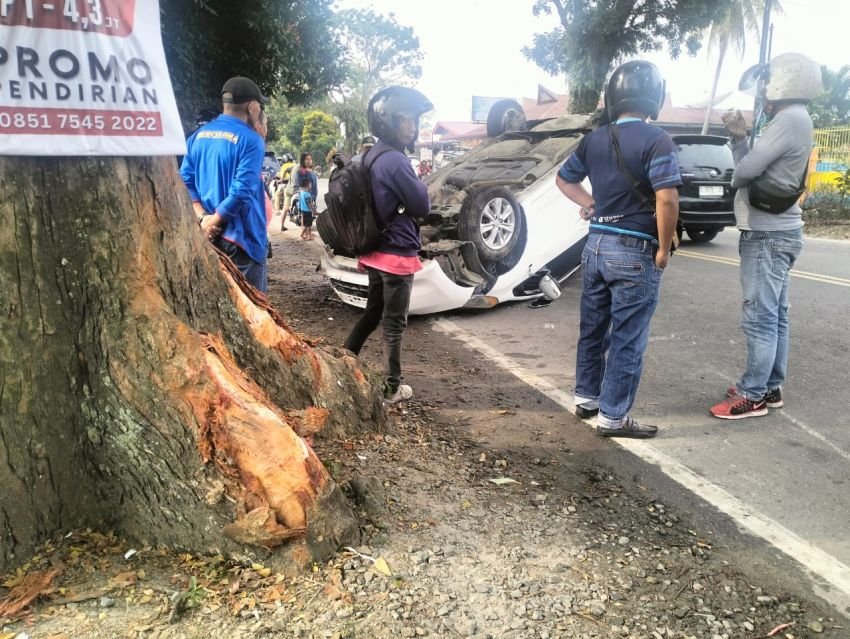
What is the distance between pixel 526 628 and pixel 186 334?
1.48 metres

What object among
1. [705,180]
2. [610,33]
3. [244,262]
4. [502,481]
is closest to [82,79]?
[244,262]

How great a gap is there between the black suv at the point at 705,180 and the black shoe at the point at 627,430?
823cm

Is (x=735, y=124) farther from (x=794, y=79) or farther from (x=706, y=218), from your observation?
(x=706, y=218)

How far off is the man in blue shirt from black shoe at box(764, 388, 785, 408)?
3396 millimetres

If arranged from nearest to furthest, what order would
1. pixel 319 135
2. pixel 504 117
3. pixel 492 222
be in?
pixel 492 222 → pixel 504 117 → pixel 319 135

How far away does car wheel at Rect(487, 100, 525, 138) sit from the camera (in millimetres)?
9383

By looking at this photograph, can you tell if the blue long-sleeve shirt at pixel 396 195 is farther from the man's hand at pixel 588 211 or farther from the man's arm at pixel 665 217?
the man's arm at pixel 665 217

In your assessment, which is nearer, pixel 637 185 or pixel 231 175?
pixel 637 185

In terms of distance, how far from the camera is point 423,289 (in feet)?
20.5

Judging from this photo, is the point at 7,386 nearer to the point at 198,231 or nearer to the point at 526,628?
the point at 198,231

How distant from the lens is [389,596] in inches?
86.8

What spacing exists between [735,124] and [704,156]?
7540 millimetres

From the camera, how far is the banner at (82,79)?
1972mm

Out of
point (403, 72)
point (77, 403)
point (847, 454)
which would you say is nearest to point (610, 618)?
point (77, 403)
